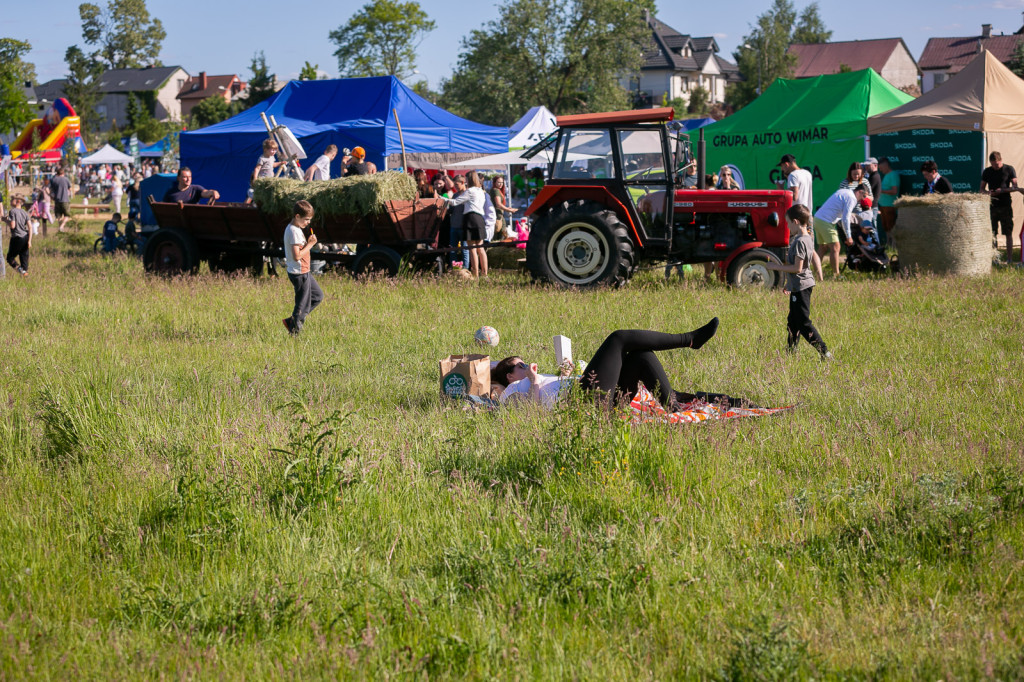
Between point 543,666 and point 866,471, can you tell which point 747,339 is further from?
point 543,666

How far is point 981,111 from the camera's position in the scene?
1692cm

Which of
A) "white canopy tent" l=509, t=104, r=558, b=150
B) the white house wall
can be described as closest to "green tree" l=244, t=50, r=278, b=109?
"white canopy tent" l=509, t=104, r=558, b=150

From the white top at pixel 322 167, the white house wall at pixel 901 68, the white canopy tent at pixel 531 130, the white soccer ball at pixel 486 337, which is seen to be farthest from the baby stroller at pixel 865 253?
the white house wall at pixel 901 68

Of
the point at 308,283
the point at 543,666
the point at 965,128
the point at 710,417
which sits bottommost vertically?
the point at 543,666

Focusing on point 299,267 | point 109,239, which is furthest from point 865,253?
point 109,239

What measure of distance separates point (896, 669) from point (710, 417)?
2.70 meters

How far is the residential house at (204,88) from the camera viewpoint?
115938mm

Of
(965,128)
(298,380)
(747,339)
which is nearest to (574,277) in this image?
(747,339)

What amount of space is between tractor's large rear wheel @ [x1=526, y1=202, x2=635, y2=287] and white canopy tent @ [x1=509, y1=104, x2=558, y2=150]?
13657 mm

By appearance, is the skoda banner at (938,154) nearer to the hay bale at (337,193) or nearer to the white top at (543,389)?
the hay bale at (337,193)

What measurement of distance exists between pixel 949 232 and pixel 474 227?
6588 millimetres

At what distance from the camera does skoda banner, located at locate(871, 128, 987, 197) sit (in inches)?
733

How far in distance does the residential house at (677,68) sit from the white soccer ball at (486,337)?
89.4m

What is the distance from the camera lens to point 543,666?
3.09 metres
